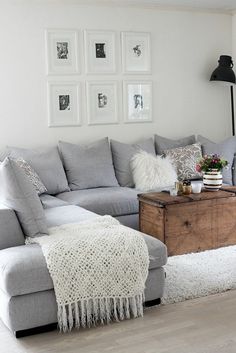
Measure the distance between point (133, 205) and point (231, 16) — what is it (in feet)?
9.61

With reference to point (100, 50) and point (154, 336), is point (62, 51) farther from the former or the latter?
point (154, 336)

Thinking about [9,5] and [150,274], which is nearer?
[150,274]

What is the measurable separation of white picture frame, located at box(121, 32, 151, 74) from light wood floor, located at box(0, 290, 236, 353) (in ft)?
10.4

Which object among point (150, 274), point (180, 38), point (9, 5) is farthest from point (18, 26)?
point (150, 274)

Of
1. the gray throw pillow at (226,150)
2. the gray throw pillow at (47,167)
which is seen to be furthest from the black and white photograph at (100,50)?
the gray throw pillow at (226,150)

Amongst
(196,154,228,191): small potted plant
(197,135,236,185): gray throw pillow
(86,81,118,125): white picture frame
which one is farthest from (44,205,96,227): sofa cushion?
(197,135,236,185): gray throw pillow

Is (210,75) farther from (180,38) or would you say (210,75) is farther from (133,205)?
(133,205)

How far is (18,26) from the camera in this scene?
16.6ft

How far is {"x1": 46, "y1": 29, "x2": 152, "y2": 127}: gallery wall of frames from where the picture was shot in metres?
5.29

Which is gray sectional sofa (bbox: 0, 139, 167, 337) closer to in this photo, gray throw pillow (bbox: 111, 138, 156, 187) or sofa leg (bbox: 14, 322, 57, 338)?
sofa leg (bbox: 14, 322, 57, 338)

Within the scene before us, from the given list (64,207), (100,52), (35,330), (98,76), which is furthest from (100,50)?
(35,330)

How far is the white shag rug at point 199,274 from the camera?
11.5ft

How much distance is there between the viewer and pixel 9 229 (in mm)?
3201

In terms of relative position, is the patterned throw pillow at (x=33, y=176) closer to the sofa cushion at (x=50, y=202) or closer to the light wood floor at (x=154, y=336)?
the sofa cushion at (x=50, y=202)
